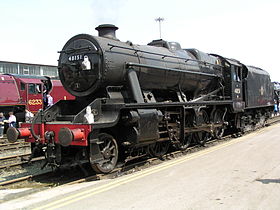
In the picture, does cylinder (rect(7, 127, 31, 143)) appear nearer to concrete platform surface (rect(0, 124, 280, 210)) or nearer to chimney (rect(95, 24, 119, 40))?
concrete platform surface (rect(0, 124, 280, 210))

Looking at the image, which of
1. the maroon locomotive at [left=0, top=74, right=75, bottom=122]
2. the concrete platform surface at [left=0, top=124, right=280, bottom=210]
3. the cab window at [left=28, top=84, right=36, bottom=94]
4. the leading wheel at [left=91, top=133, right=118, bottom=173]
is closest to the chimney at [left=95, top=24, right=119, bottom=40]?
the leading wheel at [left=91, top=133, right=118, bottom=173]

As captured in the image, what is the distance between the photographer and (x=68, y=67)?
7.92 m

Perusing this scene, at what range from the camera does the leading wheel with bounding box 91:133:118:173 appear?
691 centimetres

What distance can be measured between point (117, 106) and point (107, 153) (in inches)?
44.8

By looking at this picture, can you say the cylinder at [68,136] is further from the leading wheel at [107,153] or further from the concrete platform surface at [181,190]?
the concrete platform surface at [181,190]

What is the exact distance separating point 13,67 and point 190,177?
108ft

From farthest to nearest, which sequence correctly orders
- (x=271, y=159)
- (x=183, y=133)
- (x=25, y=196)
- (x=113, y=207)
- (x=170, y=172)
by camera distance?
(x=183, y=133) → (x=271, y=159) → (x=170, y=172) → (x=25, y=196) → (x=113, y=207)

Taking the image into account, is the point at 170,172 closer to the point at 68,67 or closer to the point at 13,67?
the point at 68,67

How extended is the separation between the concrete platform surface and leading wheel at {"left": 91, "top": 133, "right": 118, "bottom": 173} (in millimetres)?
530

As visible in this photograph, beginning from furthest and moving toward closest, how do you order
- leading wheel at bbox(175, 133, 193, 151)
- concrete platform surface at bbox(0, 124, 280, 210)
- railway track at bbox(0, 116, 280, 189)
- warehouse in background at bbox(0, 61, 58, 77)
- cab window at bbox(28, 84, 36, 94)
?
warehouse in background at bbox(0, 61, 58, 77) → cab window at bbox(28, 84, 36, 94) → leading wheel at bbox(175, 133, 193, 151) → railway track at bbox(0, 116, 280, 189) → concrete platform surface at bbox(0, 124, 280, 210)

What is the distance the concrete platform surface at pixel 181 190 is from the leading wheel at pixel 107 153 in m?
0.53

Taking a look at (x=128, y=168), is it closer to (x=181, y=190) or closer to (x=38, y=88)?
(x=181, y=190)

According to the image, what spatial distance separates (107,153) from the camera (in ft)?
23.3

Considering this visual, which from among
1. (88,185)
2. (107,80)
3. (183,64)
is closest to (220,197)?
(88,185)
